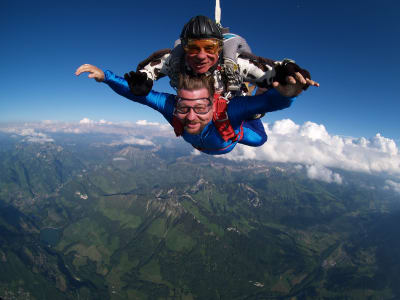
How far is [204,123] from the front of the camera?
4.43 m

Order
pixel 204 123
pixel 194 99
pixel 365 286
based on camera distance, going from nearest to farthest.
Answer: pixel 194 99
pixel 204 123
pixel 365 286

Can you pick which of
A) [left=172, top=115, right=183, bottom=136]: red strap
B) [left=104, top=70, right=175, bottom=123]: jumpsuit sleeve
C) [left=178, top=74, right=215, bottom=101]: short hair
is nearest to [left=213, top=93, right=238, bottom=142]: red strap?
[left=178, top=74, right=215, bottom=101]: short hair

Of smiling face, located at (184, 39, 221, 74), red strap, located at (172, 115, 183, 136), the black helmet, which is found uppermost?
the black helmet

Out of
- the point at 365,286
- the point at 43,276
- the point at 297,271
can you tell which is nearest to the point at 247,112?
the point at 43,276

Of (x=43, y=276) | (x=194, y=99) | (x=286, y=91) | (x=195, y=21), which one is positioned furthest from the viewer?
(x=43, y=276)

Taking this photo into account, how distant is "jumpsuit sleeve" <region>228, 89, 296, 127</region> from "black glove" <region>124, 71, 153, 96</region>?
171cm

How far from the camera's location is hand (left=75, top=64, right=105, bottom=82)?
13.1ft

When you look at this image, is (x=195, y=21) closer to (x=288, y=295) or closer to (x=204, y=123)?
(x=204, y=123)

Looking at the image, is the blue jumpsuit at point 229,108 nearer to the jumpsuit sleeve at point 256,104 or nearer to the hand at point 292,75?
the jumpsuit sleeve at point 256,104

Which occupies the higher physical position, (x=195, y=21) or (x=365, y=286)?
(x=195, y=21)

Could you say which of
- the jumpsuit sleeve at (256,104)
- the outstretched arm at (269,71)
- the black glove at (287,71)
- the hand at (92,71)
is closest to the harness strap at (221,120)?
the jumpsuit sleeve at (256,104)

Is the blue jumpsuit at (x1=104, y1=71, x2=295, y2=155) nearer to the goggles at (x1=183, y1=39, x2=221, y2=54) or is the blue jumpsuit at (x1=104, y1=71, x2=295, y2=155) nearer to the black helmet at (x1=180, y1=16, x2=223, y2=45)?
the goggles at (x1=183, y1=39, x2=221, y2=54)

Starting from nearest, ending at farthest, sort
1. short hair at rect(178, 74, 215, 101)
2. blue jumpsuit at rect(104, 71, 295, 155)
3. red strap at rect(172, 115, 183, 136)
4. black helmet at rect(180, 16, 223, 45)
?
blue jumpsuit at rect(104, 71, 295, 155), black helmet at rect(180, 16, 223, 45), short hair at rect(178, 74, 215, 101), red strap at rect(172, 115, 183, 136)

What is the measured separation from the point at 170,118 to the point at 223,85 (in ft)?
4.96
